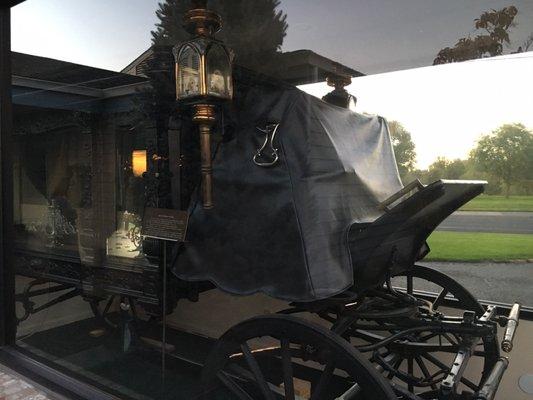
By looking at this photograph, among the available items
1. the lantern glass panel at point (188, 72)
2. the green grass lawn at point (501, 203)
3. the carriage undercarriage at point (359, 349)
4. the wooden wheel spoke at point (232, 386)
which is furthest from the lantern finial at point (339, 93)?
the wooden wheel spoke at point (232, 386)

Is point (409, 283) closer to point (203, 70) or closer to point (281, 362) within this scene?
point (281, 362)

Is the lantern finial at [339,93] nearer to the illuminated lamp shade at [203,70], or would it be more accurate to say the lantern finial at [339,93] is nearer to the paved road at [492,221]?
the illuminated lamp shade at [203,70]

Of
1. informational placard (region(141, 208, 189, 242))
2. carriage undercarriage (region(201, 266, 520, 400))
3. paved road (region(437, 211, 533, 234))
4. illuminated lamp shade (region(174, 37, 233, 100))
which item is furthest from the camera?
paved road (region(437, 211, 533, 234))

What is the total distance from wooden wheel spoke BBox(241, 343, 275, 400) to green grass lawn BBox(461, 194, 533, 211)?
67.5 inches

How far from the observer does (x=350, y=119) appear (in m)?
2.72

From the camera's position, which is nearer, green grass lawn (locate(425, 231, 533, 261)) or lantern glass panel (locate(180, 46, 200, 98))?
lantern glass panel (locate(180, 46, 200, 98))

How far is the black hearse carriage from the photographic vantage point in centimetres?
212

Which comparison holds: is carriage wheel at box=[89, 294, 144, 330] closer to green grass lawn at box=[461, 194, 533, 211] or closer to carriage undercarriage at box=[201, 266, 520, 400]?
carriage undercarriage at box=[201, 266, 520, 400]

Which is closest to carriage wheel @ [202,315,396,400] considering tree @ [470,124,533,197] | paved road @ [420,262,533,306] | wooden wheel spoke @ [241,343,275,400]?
wooden wheel spoke @ [241,343,275,400]

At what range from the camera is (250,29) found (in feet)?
8.38

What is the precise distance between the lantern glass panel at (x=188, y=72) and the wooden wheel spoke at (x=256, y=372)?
51.9 inches

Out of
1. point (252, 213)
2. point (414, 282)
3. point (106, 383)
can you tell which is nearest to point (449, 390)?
point (252, 213)

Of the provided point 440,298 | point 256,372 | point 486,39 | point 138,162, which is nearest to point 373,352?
point 256,372

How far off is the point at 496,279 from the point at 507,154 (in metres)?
0.92
